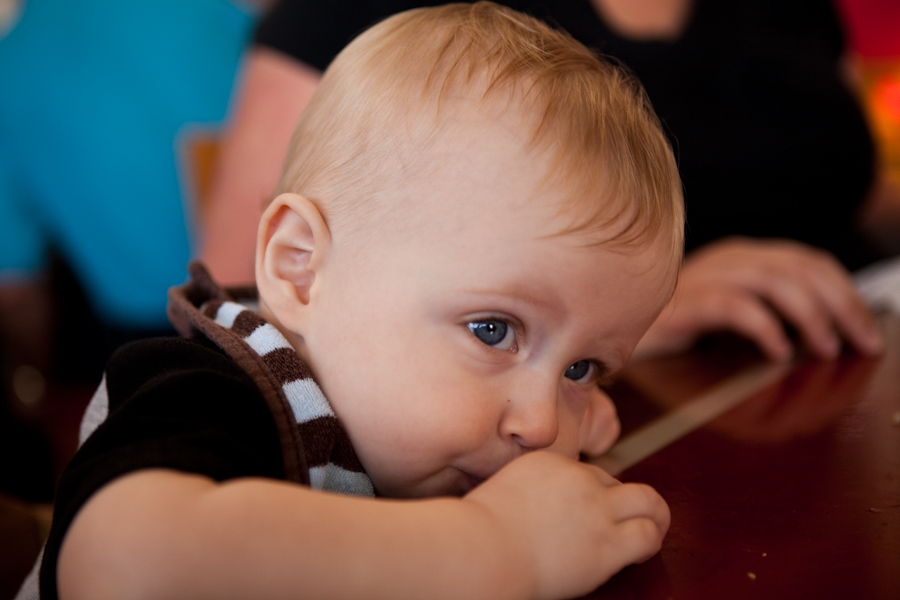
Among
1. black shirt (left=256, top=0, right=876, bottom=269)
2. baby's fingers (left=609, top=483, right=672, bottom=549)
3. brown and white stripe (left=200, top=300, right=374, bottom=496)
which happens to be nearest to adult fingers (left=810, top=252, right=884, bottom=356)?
black shirt (left=256, top=0, right=876, bottom=269)

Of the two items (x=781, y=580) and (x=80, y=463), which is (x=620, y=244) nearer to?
(x=781, y=580)

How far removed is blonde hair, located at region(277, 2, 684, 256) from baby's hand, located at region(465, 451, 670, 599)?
18 centimetres

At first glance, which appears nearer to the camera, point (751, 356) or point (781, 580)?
point (781, 580)

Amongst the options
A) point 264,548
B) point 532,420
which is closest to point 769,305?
point 532,420

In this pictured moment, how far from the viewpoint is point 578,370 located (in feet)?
2.05

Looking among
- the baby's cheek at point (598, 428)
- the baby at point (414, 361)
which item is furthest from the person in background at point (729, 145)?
the baby at point (414, 361)

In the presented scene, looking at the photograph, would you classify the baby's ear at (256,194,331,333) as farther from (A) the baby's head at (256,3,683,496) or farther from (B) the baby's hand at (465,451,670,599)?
(B) the baby's hand at (465,451,670,599)

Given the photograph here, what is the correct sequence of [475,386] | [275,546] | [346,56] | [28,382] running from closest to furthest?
1. [275,546]
2. [475,386]
3. [346,56]
4. [28,382]

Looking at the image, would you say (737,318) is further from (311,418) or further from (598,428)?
(311,418)

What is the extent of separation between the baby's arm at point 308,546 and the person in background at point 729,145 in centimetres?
68

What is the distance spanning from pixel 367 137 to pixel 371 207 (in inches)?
2.5

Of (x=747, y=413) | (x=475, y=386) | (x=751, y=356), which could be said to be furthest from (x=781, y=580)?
(x=751, y=356)

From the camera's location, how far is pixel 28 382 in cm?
178

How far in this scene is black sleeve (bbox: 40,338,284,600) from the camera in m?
0.40
